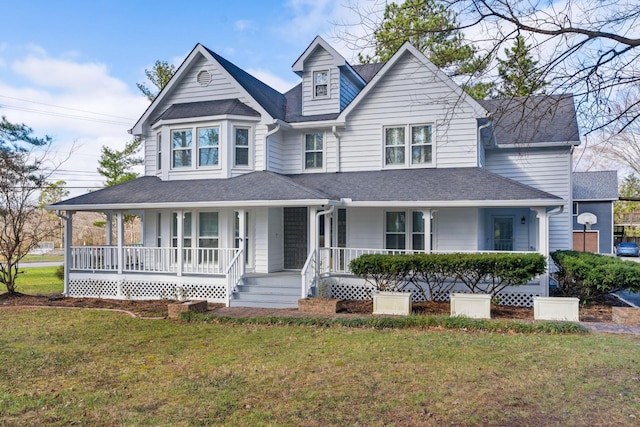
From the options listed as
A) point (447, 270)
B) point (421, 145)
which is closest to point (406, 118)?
point (421, 145)

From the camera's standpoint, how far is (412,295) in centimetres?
1305

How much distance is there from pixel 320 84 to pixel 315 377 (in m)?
12.2

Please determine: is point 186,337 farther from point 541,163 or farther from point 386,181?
point 541,163

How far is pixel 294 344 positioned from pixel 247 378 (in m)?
2.04

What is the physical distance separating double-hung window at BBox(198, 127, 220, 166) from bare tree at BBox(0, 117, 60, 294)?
611 centimetres

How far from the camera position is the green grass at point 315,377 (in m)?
5.09

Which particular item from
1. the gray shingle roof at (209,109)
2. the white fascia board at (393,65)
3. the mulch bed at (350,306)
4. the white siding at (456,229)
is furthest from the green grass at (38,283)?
the white siding at (456,229)

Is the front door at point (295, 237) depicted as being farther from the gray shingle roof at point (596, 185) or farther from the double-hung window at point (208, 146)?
the gray shingle roof at point (596, 185)

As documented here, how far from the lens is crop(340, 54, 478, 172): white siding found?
47.3 feet

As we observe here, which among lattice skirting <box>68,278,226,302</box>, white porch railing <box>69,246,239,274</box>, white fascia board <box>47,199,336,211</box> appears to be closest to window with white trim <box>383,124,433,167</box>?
white fascia board <box>47,199,336,211</box>

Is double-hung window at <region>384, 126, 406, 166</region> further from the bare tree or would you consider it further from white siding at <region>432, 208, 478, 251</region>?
the bare tree

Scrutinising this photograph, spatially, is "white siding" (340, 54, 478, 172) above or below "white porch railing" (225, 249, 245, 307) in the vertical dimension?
above

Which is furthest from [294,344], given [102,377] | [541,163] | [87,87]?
[87,87]

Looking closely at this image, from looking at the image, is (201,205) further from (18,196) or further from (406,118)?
(18,196)
